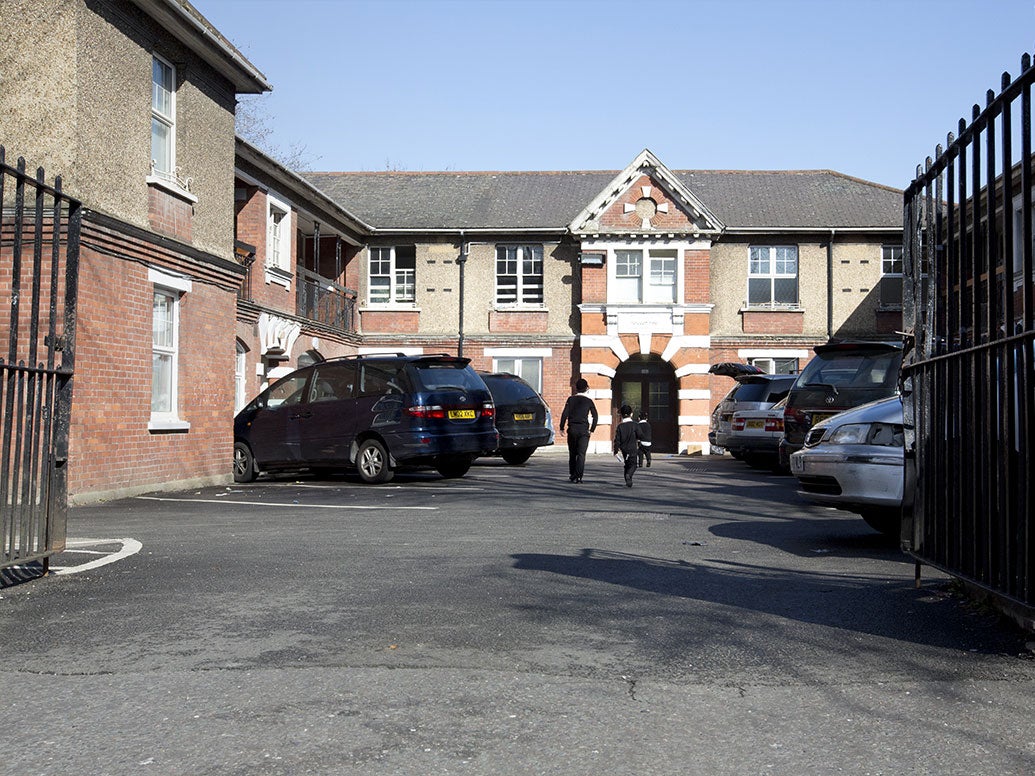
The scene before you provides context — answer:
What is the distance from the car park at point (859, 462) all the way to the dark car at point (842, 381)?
5.95 metres

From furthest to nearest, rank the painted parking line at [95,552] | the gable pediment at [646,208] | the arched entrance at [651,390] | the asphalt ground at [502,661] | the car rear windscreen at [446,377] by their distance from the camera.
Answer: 1. the arched entrance at [651,390]
2. the gable pediment at [646,208]
3. the car rear windscreen at [446,377]
4. the painted parking line at [95,552]
5. the asphalt ground at [502,661]

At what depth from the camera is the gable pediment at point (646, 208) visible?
106ft

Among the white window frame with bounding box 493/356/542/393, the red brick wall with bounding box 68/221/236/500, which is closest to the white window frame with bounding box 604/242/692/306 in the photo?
the white window frame with bounding box 493/356/542/393

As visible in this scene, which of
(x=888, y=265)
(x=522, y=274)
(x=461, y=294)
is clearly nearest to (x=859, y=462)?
(x=522, y=274)

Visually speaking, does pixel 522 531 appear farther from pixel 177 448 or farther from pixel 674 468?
pixel 674 468

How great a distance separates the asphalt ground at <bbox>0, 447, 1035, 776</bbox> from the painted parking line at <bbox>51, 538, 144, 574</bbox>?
4 cm

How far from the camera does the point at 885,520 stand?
9070 mm

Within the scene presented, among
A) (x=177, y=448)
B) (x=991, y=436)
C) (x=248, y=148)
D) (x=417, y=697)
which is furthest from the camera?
(x=248, y=148)

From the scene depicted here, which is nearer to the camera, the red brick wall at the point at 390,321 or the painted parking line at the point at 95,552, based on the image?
the painted parking line at the point at 95,552

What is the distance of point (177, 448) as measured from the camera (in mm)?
15055

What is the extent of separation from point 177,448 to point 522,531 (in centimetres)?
720

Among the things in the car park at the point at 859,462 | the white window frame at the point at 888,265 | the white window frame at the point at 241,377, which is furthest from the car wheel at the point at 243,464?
the white window frame at the point at 888,265

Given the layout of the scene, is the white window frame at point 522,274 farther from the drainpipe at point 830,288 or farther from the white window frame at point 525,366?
the drainpipe at point 830,288

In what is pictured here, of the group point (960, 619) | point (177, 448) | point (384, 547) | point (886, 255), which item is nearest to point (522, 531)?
point (384, 547)
